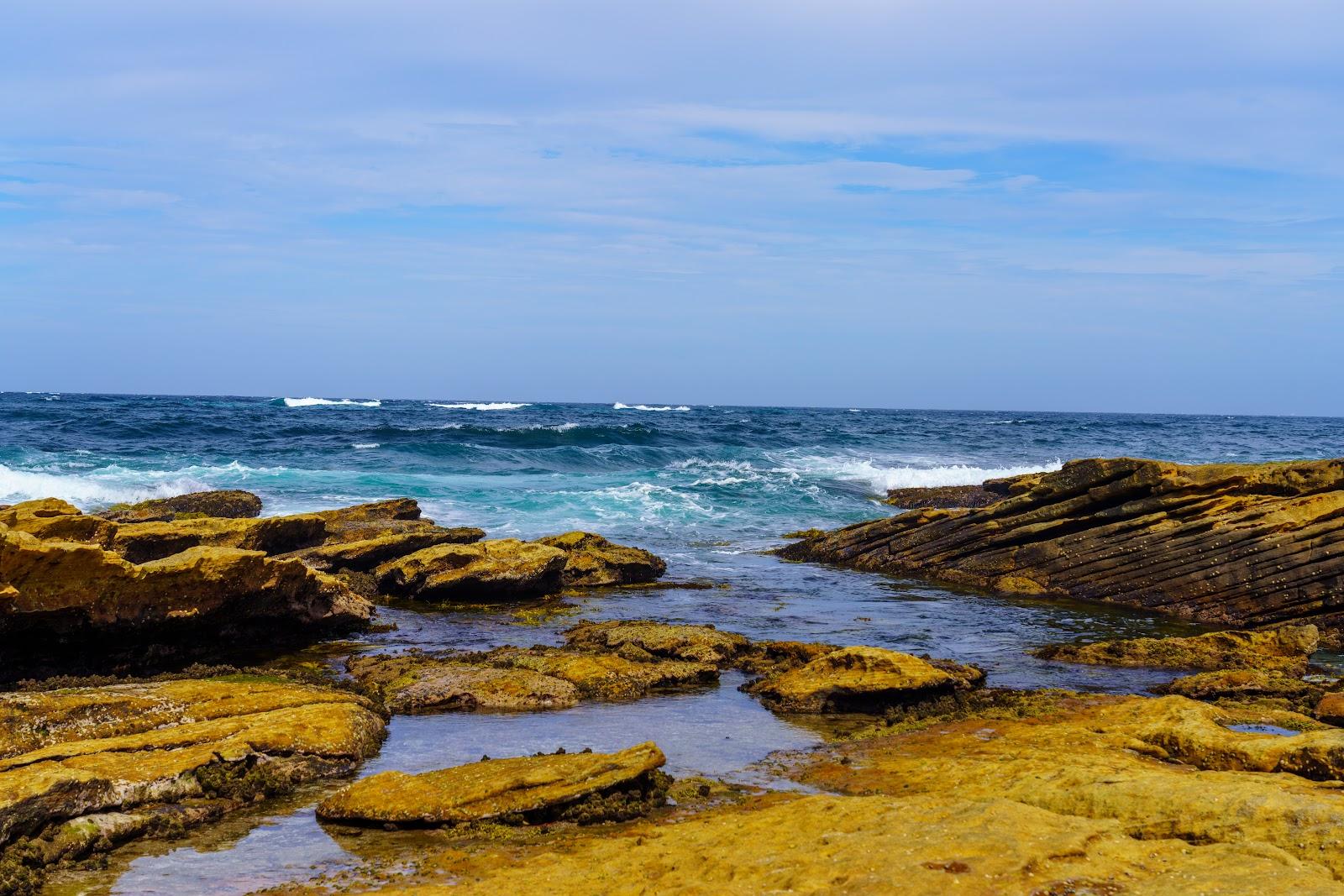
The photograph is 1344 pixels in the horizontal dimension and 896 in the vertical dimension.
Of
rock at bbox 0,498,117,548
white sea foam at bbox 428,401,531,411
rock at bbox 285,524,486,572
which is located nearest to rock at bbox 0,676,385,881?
rock at bbox 0,498,117,548

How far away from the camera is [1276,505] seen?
1831 centimetres

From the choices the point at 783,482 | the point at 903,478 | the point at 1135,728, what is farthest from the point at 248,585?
the point at 903,478

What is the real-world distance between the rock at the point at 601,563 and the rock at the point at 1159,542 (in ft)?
17.1

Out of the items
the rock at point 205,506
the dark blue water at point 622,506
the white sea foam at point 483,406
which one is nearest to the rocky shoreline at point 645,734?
the dark blue water at point 622,506

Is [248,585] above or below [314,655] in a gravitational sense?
above

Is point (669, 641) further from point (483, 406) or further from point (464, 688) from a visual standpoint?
point (483, 406)

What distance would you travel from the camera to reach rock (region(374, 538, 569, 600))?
17406 mm

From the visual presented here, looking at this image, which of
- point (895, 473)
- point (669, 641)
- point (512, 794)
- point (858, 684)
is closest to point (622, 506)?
point (895, 473)

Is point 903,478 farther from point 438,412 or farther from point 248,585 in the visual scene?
point 438,412

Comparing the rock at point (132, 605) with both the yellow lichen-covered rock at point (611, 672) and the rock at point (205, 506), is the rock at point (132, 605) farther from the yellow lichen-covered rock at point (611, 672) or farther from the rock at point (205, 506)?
the rock at point (205, 506)

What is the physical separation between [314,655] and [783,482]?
89.4 ft

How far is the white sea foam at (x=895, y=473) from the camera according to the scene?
1689 inches

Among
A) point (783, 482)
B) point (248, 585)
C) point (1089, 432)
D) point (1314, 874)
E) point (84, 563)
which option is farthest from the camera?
point (1089, 432)

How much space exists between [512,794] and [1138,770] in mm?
4922
